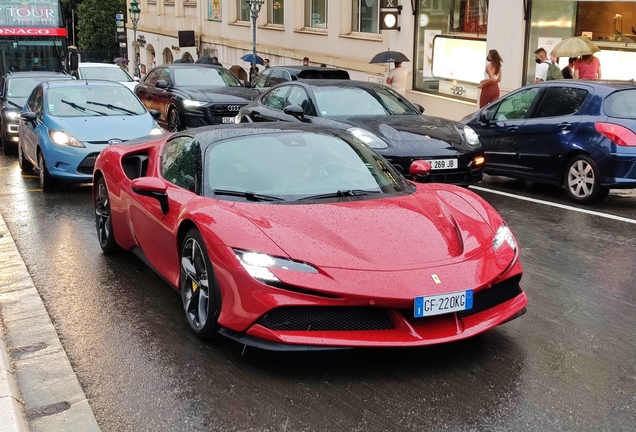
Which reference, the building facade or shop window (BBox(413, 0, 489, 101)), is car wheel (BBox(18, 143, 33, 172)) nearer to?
the building facade

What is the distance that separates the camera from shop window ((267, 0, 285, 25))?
33031mm

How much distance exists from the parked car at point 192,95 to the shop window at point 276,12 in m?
13.0

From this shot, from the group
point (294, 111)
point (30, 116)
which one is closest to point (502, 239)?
point (294, 111)

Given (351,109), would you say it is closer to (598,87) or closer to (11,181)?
(598,87)

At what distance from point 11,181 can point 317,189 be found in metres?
8.72

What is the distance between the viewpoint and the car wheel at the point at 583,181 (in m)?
10.5

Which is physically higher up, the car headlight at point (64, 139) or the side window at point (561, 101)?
the side window at point (561, 101)

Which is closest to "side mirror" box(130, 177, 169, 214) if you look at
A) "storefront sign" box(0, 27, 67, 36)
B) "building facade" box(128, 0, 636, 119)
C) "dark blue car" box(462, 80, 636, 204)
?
"dark blue car" box(462, 80, 636, 204)

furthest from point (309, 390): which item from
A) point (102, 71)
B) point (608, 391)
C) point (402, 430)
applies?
point (102, 71)

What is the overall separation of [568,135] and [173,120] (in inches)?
398

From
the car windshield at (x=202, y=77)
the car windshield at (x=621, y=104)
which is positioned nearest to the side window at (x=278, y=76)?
the car windshield at (x=202, y=77)

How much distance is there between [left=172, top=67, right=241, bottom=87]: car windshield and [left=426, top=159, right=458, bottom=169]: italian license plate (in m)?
10.0

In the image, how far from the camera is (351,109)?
39.3ft

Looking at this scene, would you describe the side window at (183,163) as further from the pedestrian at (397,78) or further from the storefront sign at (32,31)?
the storefront sign at (32,31)
